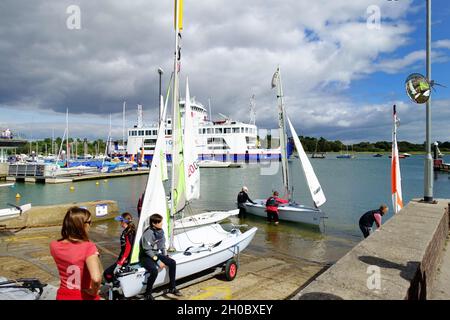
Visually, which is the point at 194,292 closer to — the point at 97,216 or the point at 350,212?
the point at 97,216

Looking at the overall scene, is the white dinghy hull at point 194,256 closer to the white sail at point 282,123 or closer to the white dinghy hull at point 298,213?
the white dinghy hull at point 298,213

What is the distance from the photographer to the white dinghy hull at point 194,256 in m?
5.34

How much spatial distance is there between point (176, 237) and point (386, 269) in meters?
5.78

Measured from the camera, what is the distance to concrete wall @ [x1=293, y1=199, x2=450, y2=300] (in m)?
2.91

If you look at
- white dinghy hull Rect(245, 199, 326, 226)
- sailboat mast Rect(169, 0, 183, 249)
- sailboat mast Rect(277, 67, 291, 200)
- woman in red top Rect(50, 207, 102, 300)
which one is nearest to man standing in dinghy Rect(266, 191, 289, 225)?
white dinghy hull Rect(245, 199, 326, 226)

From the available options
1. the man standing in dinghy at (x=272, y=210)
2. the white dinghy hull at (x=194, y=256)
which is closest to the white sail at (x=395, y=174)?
the man standing in dinghy at (x=272, y=210)

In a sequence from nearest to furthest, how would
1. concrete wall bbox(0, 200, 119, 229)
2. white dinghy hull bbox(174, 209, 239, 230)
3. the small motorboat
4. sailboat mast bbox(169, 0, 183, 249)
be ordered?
1. sailboat mast bbox(169, 0, 183, 249)
2. white dinghy hull bbox(174, 209, 239, 230)
3. the small motorboat
4. concrete wall bbox(0, 200, 119, 229)

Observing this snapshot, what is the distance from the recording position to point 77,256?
2.72 metres

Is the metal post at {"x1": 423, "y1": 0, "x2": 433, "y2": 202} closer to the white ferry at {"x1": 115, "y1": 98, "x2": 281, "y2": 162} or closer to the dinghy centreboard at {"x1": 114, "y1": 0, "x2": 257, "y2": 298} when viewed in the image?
the dinghy centreboard at {"x1": 114, "y1": 0, "x2": 257, "y2": 298}

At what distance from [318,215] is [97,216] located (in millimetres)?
10285

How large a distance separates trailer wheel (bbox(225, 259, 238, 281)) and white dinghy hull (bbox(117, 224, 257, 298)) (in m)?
0.23

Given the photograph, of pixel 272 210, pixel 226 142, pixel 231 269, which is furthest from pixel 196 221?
pixel 226 142

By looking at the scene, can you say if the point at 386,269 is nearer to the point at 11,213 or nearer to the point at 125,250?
the point at 125,250
